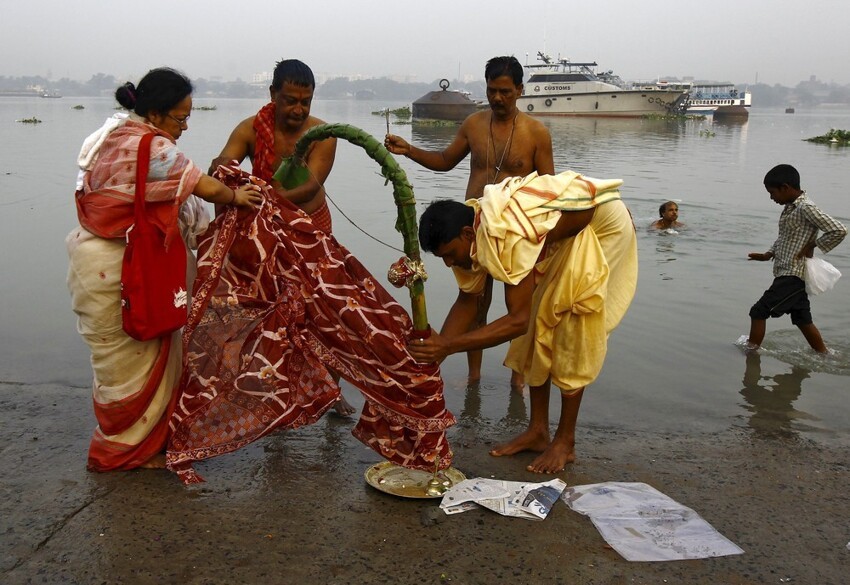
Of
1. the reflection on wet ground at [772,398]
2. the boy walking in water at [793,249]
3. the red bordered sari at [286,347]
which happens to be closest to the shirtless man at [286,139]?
the red bordered sari at [286,347]

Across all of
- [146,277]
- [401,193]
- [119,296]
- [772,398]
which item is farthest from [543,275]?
[772,398]

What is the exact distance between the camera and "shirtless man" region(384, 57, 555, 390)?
442 cm

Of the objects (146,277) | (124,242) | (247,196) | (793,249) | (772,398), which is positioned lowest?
(772,398)

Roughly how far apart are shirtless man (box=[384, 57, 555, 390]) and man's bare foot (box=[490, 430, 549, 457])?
3.20ft

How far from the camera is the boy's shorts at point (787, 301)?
5.38 m

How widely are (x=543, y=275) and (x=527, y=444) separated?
84cm

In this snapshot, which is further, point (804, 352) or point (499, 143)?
point (804, 352)

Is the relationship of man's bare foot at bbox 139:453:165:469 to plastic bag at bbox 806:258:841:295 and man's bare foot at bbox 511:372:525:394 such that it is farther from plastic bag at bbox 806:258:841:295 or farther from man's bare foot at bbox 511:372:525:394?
plastic bag at bbox 806:258:841:295

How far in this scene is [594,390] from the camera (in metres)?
4.78

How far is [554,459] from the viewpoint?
3.55 meters

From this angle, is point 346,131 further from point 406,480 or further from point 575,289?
point 406,480

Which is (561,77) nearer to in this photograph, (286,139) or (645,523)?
(286,139)

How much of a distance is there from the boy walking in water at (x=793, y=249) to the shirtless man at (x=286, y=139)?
10.4ft

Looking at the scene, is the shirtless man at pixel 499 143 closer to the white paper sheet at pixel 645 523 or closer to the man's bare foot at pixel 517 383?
the man's bare foot at pixel 517 383
